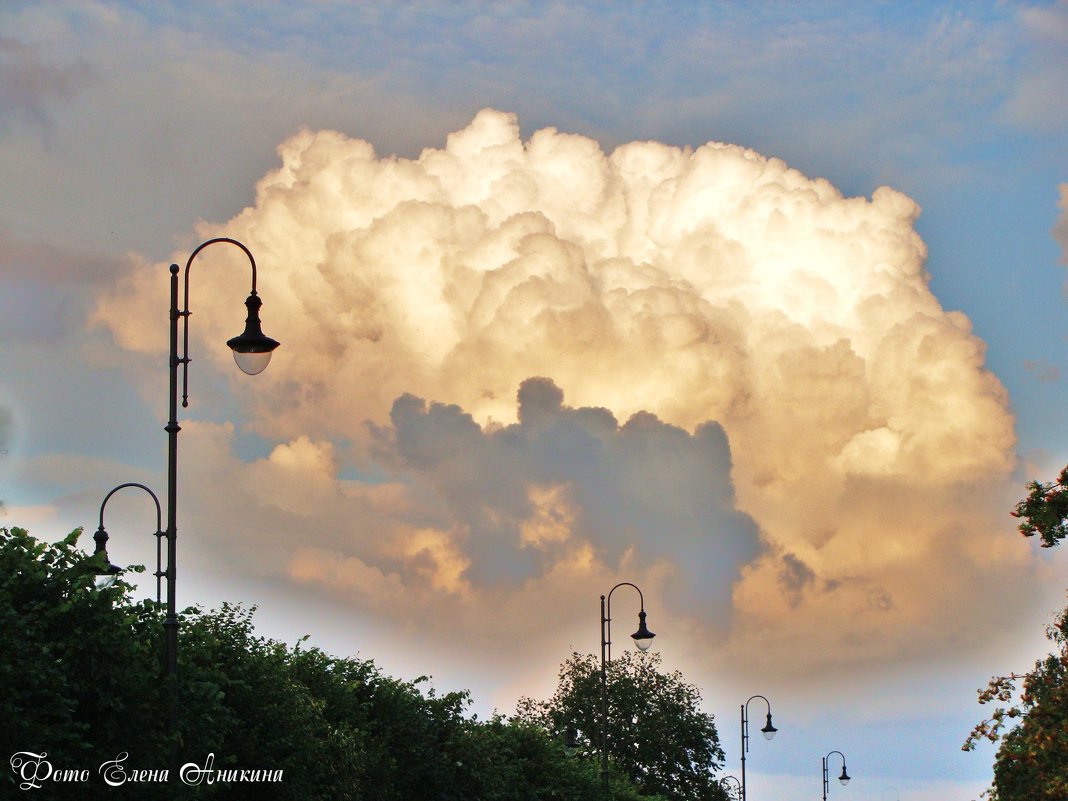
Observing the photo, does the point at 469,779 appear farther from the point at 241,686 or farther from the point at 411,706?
the point at 241,686

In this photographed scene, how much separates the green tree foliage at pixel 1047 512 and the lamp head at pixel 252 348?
78.1 feet

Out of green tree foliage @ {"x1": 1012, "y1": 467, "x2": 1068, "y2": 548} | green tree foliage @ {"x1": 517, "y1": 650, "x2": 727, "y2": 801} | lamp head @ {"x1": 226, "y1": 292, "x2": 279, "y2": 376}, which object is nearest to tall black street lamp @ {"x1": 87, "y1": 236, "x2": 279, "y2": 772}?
lamp head @ {"x1": 226, "y1": 292, "x2": 279, "y2": 376}

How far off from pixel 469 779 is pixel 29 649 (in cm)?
2658

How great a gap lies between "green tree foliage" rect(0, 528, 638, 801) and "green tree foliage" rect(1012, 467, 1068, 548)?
62.0 feet

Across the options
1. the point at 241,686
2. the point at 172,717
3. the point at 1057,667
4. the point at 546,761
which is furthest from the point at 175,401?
the point at 1057,667

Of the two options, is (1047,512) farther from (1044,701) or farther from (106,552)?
(106,552)

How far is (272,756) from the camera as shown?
3659 cm

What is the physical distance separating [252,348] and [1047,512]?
953 inches

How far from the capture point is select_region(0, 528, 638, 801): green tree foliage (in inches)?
1040

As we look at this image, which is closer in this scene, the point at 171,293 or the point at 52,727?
the point at 171,293

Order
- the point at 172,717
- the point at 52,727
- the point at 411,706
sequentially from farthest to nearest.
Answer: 1. the point at 411,706
2. the point at 52,727
3. the point at 172,717

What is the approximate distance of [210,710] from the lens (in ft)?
100

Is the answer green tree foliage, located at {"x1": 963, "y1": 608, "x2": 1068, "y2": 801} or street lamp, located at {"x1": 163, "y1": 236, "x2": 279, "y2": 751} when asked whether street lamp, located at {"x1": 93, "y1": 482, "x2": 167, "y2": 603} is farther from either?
green tree foliage, located at {"x1": 963, "y1": 608, "x2": 1068, "y2": 801}

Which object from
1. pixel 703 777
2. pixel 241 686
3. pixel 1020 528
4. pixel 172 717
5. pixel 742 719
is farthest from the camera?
pixel 703 777
